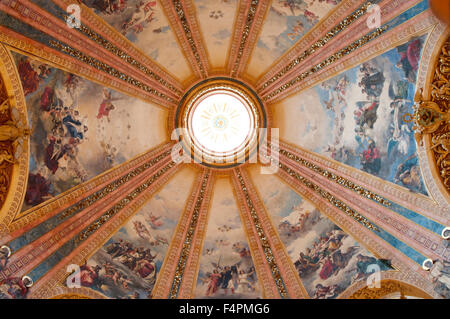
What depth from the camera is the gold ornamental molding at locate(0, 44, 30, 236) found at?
881 centimetres

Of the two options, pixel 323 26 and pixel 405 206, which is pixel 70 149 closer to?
pixel 323 26

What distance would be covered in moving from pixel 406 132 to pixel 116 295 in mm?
7866

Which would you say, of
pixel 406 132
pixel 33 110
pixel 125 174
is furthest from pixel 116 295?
pixel 406 132

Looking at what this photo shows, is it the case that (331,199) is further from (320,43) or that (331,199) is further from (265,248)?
(320,43)

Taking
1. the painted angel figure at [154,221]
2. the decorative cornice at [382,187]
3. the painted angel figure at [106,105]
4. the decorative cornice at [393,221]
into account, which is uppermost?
the painted angel figure at [106,105]

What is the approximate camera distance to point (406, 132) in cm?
986

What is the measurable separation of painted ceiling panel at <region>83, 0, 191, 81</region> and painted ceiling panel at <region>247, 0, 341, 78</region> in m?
2.08

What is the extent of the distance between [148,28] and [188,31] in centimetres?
107

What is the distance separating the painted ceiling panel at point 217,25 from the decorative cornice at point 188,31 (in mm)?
163

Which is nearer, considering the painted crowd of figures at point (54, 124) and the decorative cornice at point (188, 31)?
the painted crowd of figures at point (54, 124)

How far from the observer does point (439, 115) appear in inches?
346

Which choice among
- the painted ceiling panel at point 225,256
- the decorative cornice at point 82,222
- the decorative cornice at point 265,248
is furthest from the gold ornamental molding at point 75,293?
the decorative cornice at point 265,248

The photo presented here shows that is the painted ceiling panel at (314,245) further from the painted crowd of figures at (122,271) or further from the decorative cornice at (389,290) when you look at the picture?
the painted crowd of figures at (122,271)

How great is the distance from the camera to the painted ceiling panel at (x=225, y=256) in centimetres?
1194
